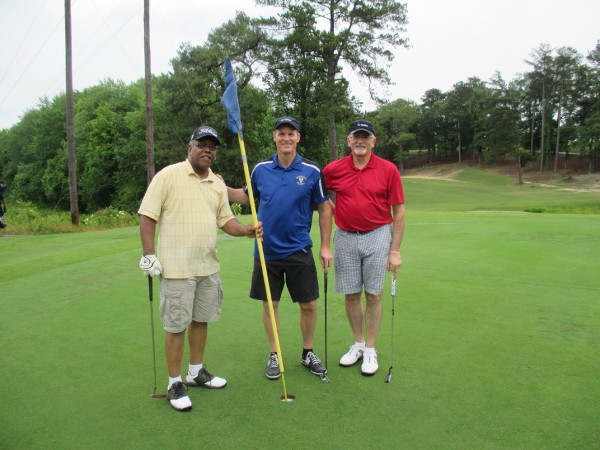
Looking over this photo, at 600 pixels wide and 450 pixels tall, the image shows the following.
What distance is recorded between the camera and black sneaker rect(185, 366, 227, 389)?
3.29 m

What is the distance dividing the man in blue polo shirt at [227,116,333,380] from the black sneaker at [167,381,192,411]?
63cm

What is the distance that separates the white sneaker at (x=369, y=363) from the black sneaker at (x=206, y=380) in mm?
989

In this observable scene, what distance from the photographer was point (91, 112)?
49.0 metres

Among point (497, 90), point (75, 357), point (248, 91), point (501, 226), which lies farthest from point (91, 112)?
point (75, 357)

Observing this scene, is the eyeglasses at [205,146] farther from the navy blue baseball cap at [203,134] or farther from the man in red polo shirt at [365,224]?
the man in red polo shirt at [365,224]

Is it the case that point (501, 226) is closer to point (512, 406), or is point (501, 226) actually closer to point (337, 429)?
point (512, 406)

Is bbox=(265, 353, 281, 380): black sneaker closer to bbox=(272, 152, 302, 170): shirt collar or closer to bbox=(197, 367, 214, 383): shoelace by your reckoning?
bbox=(197, 367, 214, 383): shoelace

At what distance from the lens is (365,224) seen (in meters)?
3.73

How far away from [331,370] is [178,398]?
3.75 feet

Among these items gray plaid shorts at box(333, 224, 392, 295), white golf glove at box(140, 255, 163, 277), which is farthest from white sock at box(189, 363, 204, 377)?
gray plaid shorts at box(333, 224, 392, 295)

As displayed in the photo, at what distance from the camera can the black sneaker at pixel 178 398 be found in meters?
2.96

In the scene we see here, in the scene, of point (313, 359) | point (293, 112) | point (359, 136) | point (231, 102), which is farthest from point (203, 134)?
point (293, 112)

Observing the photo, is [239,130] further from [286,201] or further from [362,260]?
[362,260]

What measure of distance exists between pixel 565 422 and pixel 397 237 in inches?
64.7
